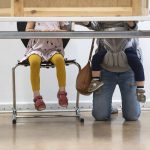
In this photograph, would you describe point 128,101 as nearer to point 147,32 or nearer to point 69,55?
point 69,55

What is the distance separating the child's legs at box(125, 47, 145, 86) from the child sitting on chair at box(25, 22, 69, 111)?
0.45 metres

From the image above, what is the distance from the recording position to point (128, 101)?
2865 millimetres

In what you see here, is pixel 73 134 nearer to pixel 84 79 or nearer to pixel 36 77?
pixel 84 79

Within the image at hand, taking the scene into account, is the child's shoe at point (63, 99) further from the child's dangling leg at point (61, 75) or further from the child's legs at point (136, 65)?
the child's legs at point (136, 65)

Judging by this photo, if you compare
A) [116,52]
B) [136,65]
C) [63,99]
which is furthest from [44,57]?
[136,65]

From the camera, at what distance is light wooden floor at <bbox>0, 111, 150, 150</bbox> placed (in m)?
2.12

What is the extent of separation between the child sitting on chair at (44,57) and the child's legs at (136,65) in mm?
454

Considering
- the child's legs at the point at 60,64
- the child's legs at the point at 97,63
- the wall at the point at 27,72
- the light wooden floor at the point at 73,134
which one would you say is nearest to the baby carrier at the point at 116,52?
the child's legs at the point at 97,63

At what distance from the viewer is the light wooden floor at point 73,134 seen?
212 cm

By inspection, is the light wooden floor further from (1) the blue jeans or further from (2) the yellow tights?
(2) the yellow tights

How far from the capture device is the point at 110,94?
287 cm

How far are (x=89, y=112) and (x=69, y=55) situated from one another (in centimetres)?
49

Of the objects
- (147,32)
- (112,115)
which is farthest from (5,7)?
(112,115)

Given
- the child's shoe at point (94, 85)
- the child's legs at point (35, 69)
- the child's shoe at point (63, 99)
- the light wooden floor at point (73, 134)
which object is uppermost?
the child's legs at point (35, 69)
